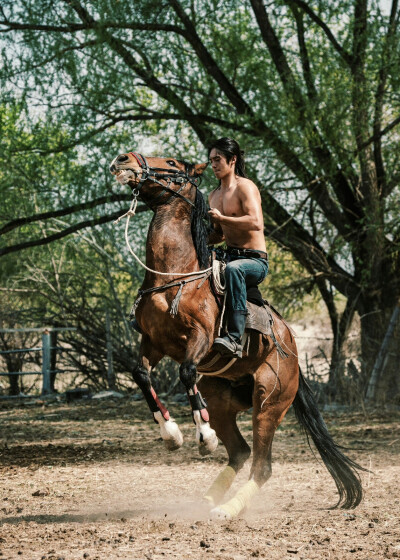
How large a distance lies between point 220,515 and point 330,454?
129 cm

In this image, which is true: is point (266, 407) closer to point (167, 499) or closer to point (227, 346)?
point (227, 346)

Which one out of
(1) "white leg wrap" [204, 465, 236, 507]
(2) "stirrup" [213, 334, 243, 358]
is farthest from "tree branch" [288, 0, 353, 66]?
(1) "white leg wrap" [204, 465, 236, 507]

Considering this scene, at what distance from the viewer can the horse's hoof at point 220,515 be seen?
5.04m

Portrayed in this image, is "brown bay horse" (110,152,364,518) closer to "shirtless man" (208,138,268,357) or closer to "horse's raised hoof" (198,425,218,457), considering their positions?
"horse's raised hoof" (198,425,218,457)

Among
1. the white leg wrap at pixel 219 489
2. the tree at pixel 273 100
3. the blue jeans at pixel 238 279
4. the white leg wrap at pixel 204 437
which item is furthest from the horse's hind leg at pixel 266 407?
the tree at pixel 273 100

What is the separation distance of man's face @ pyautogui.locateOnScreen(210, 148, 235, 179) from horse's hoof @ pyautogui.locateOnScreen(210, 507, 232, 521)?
7.96 feet

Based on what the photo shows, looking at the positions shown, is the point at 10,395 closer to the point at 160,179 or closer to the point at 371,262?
the point at 371,262

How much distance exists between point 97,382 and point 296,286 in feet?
15.7

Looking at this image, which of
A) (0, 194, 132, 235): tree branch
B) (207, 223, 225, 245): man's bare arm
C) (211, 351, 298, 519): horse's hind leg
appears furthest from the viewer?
(0, 194, 132, 235): tree branch

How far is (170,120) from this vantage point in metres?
14.2

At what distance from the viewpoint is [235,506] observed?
5.13 meters

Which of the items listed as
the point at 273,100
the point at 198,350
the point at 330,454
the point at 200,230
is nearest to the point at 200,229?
the point at 200,230

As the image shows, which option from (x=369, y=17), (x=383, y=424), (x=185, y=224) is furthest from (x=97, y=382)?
(x=185, y=224)

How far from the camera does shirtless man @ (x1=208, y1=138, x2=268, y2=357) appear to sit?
203 inches
